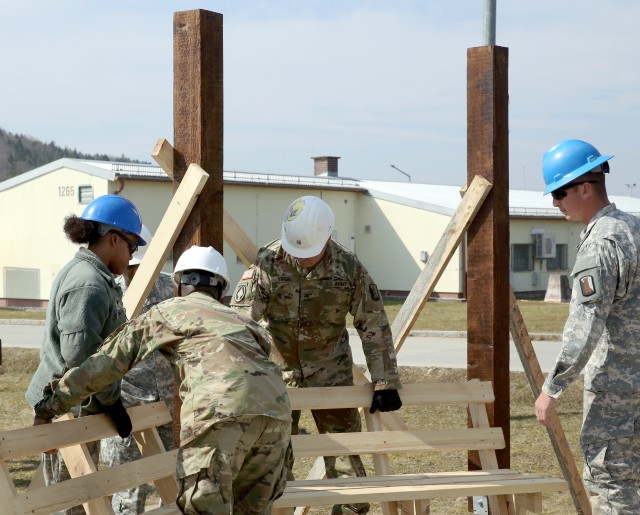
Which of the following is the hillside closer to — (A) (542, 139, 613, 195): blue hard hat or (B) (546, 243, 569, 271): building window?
(B) (546, 243, 569, 271): building window

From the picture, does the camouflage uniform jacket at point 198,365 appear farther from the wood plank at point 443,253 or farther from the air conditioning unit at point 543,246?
the air conditioning unit at point 543,246

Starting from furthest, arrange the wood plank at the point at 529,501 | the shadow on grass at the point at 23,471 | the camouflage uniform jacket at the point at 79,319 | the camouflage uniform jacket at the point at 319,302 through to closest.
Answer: the shadow on grass at the point at 23,471, the camouflage uniform jacket at the point at 319,302, the wood plank at the point at 529,501, the camouflage uniform jacket at the point at 79,319

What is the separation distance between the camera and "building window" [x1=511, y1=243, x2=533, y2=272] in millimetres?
35031

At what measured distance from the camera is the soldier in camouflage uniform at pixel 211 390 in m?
3.69

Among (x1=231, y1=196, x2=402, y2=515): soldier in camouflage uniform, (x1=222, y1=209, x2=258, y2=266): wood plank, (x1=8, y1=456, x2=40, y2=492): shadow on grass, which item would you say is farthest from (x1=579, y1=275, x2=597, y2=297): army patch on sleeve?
(x1=8, y1=456, x2=40, y2=492): shadow on grass

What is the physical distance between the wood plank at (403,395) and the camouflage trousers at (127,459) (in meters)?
1.04

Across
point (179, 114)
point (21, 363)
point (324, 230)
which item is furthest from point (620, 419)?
point (21, 363)

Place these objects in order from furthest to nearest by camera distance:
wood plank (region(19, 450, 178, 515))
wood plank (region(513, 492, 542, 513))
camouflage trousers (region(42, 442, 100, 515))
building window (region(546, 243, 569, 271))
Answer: building window (region(546, 243, 569, 271))
wood plank (region(513, 492, 542, 513))
camouflage trousers (region(42, 442, 100, 515))
wood plank (region(19, 450, 178, 515))

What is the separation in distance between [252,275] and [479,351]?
1398 millimetres

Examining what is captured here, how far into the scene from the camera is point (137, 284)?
496cm

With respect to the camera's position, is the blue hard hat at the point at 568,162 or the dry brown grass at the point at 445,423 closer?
the blue hard hat at the point at 568,162

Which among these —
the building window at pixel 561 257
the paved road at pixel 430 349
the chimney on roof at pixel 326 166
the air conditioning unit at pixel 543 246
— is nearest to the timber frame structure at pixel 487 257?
the paved road at pixel 430 349

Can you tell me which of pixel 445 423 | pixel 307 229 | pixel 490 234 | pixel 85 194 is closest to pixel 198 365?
pixel 307 229

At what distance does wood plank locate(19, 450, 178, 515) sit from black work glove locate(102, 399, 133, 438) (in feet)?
0.51
